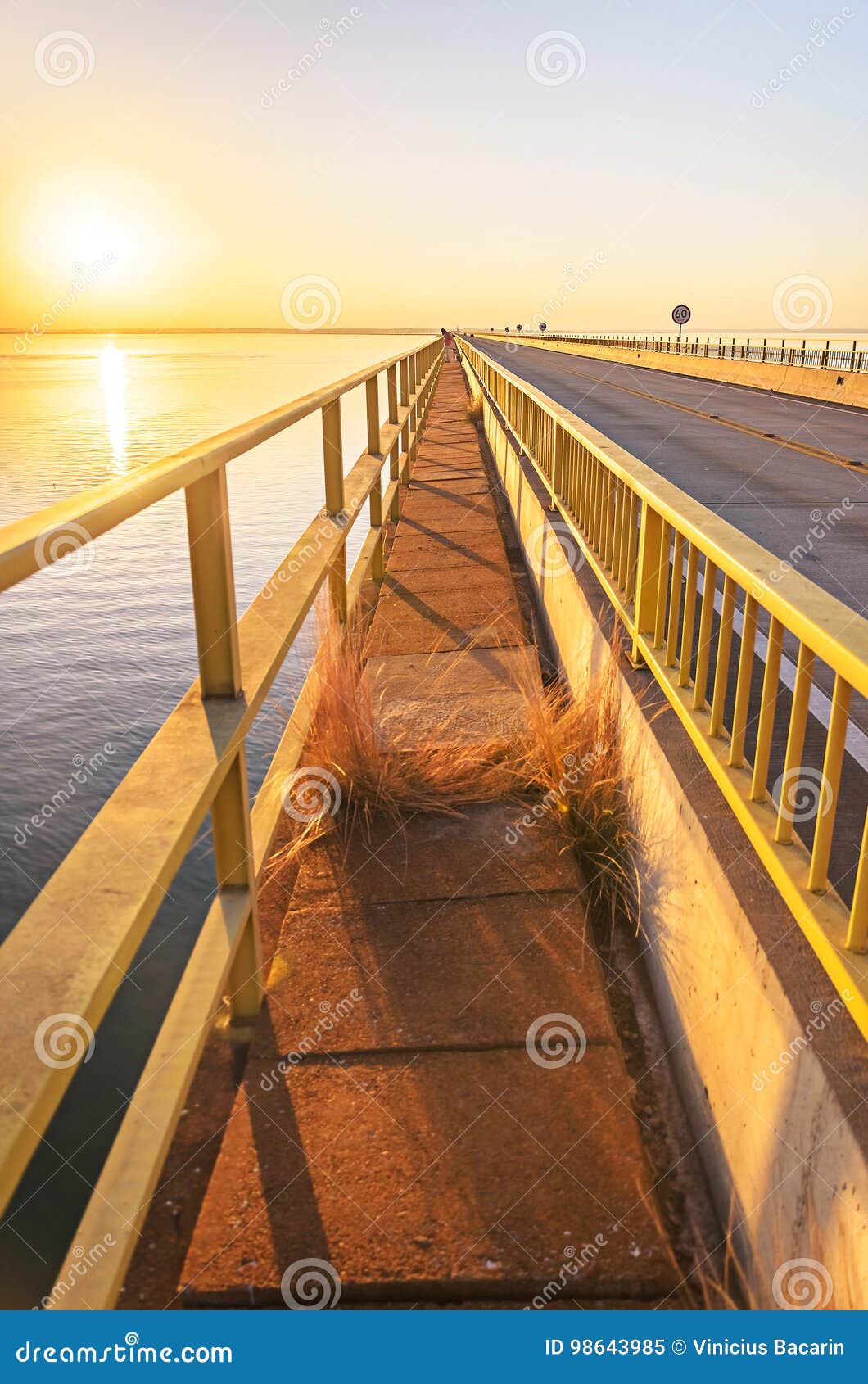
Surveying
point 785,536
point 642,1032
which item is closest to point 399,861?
point 642,1032

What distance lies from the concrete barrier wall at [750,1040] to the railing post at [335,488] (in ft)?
6.27

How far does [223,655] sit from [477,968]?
4.13 feet

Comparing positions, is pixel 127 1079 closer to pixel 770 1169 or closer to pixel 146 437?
pixel 770 1169

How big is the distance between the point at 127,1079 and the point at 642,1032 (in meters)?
2.31

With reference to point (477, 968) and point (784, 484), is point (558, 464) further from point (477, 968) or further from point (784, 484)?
point (784, 484)

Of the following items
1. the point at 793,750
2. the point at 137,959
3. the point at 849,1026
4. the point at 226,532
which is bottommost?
the point at 137,959

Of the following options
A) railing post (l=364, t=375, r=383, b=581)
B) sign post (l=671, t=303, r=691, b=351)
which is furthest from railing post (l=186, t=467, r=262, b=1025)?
sign post (l=671, t=303, r=691, b=351)

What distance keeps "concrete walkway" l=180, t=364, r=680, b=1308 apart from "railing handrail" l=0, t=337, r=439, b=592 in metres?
1.55

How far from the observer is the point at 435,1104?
2.74m

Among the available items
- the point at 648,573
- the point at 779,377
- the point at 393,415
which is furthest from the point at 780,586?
the point at 779,377

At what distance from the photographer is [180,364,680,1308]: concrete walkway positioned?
230 centimetres

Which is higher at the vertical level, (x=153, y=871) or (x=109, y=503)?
(x=109, y=503)

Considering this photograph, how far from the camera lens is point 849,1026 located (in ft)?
Result: 7.16

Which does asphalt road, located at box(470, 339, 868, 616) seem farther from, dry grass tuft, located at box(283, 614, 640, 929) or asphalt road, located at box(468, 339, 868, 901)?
dry grass tuft, located at box(283, 614, 640, 929)
